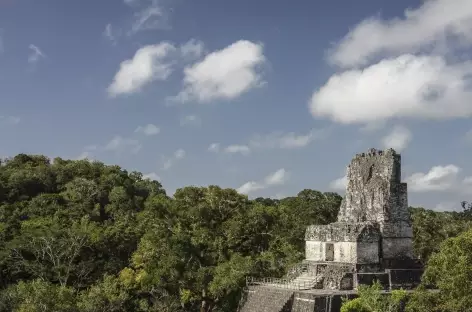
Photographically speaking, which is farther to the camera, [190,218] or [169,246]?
[190,218]

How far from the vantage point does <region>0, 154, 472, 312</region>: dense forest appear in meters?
25.9

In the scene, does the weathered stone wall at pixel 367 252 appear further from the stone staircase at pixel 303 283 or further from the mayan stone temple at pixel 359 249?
the stone staircase at pixel 303 283

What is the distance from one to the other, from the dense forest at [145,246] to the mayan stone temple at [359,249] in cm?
185

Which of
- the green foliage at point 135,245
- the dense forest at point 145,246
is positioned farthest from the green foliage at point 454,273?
the green foliage at point 135,245

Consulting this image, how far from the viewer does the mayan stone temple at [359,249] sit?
74.8ft

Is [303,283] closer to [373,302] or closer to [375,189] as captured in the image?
[373,302]

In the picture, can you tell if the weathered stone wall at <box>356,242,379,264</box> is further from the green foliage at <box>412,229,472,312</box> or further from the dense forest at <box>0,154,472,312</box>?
the green foliage at <box>412,229,472,312</box>

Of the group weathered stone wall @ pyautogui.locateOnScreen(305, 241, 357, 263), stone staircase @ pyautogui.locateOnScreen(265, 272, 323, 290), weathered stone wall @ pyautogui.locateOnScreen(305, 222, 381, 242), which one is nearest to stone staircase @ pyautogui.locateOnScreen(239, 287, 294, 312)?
stone staircase @ pyautogui.locateOnScreen(265, 272, 323, 290)

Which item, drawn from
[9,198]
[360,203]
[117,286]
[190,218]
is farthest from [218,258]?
[9,198]

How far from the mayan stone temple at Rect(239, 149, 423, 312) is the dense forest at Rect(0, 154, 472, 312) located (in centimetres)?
185

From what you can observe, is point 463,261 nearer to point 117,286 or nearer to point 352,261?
point 352,261

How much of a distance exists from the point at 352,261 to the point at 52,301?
39.5ft

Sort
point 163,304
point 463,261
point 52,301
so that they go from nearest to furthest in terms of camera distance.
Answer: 1. point 463,261
2. point 52,301
3. point 163,304

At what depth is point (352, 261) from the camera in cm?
2369
